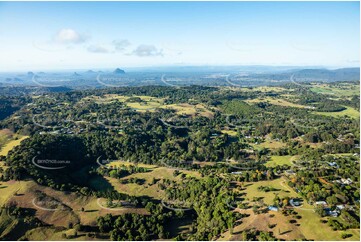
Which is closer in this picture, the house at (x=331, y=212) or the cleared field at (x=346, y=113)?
the house at (x=331, y=212)

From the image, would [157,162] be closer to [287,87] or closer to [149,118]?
[149,118]

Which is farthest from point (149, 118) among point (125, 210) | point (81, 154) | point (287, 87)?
point (287, 87)

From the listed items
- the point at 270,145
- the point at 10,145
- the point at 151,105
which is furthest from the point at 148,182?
the point at 151,105

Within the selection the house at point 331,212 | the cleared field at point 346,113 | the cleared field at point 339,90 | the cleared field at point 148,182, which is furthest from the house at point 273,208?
the cleared field at point 339,90

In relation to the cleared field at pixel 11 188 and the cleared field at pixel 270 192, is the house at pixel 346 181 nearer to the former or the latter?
the cleared field at pixel 270 192

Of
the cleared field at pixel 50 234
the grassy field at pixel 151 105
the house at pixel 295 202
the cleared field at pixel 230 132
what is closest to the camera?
the cleared field at pixel 50 234

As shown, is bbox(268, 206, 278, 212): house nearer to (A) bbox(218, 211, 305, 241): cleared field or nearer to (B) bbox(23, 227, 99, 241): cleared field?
(A) bbox(218, 211, 305, 241): cleared field

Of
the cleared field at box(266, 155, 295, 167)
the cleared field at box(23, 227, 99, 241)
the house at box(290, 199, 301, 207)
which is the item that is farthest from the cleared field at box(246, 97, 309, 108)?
the cleared field at box(23, 227, 99, 241)

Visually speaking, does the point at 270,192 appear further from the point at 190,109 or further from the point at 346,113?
the point at 346,113
